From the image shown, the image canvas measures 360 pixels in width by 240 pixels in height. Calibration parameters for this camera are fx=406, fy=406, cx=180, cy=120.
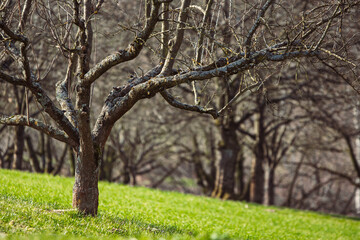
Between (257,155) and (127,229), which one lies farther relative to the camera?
(257,155)

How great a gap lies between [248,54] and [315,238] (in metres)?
6.43

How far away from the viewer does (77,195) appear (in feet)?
25.8

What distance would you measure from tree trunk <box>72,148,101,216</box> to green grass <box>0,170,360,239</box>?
0.80 ft

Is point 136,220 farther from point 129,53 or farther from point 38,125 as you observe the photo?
point 129,53

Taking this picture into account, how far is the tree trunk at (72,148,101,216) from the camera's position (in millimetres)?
7789

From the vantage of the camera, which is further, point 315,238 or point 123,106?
point 315,238

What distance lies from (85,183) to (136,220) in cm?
164

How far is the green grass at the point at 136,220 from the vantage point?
248 inches

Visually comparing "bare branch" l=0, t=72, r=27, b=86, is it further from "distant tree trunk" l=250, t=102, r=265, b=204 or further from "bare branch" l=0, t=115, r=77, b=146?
"distant tree trunk" l=250, t=102, r=265, b=204

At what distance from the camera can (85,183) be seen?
7.81 metres

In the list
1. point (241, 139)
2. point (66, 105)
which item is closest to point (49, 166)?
point (241, 139)

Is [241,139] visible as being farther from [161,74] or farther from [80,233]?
[80,233]

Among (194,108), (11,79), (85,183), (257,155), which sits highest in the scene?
(11,79)

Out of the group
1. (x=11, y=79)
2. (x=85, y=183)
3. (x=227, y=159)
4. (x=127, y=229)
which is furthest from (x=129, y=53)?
(x=227, y=159)
